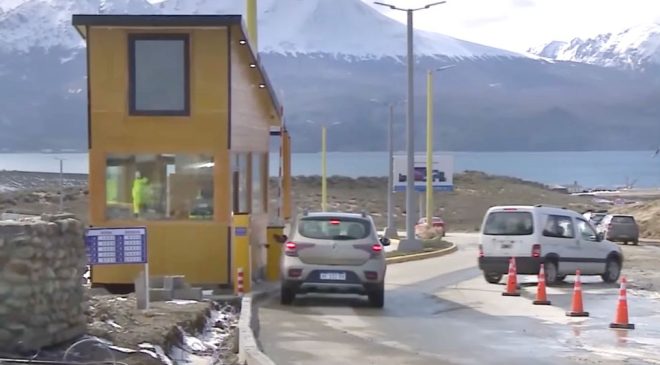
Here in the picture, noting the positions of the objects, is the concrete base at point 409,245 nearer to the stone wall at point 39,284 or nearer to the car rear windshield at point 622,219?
the car rear windshield at point 622,219

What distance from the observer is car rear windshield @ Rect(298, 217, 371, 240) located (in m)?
20.7

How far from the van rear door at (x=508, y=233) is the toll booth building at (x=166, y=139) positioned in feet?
22.9

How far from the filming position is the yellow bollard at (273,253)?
25.0m

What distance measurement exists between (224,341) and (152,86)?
735cm

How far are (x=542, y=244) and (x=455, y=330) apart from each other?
9.07 meters

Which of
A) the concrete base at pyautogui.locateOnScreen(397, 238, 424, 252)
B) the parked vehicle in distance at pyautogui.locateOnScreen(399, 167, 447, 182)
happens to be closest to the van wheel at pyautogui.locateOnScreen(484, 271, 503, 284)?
the concrete base at pyautogui.locateOnScreen(397, 238, 424, 252)

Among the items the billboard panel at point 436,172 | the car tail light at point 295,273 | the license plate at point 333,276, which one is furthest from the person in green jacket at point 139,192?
the billboard panel at point 436,172

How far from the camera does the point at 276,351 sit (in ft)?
48.8

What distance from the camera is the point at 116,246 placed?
54.9 ft

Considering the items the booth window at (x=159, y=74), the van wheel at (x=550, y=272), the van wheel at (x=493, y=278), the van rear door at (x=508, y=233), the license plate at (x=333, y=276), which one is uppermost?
the booth window at (x=159, y=74)

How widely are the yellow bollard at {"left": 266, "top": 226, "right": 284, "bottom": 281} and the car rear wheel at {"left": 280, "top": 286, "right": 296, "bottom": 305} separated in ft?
12.8

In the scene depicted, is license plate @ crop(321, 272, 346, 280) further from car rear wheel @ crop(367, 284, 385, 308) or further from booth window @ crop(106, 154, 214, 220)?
booth window @ crop(106, 154, 214, 220)

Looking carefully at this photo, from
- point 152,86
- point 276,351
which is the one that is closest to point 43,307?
point 276,351

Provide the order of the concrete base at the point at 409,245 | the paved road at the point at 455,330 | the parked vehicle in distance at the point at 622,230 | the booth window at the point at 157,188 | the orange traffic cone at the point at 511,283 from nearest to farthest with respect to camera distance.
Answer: the paved road at the point at 455,330 < the booth window at the point at 157,188 < the orange traffic cone at the point at 511,283 < the concrete base at the point at 409,245 < the parked vehicle in distance at the point at 622,230
